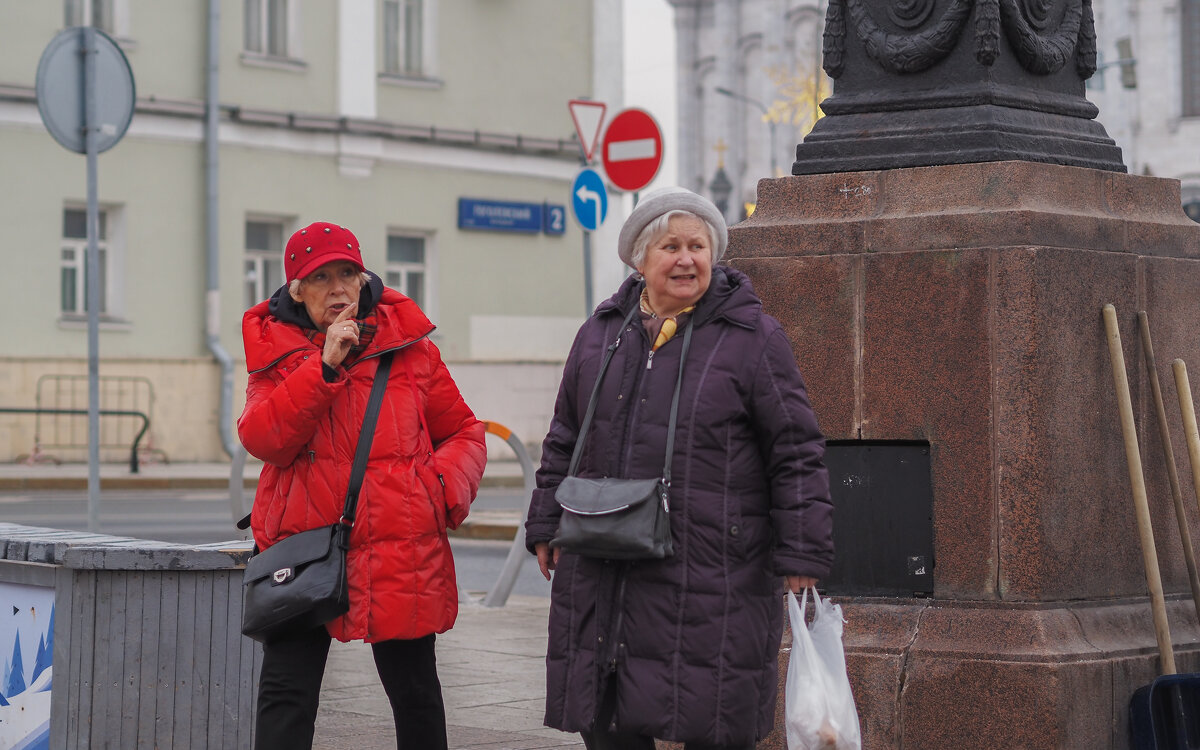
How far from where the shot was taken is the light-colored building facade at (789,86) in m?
59.3

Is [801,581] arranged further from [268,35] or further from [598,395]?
[268,35]

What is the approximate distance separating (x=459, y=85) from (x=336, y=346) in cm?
2439

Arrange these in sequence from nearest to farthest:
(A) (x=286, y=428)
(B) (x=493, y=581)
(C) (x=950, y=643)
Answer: (A) (x=286, y=428) → (C) (x=950, y=643) → (B) (x=493, y=581)

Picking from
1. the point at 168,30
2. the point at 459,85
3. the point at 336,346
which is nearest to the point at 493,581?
the point at 336,346

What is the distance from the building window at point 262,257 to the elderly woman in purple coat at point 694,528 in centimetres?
2218

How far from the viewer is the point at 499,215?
95.5ft

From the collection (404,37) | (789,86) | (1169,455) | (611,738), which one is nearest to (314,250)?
(611,738)

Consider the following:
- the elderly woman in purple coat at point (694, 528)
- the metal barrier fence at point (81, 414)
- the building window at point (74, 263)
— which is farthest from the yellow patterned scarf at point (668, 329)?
the building window at point (74, 263)

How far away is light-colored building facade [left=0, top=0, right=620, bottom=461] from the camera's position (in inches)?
943

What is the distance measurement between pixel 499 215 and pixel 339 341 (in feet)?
80.1

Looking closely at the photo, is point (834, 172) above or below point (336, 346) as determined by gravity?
above

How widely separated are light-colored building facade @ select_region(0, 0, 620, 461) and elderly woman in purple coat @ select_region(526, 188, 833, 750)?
20.0 meters

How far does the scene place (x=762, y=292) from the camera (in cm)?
646

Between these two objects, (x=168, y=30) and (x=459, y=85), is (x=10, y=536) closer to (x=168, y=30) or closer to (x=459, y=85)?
(x=168, y=30)
